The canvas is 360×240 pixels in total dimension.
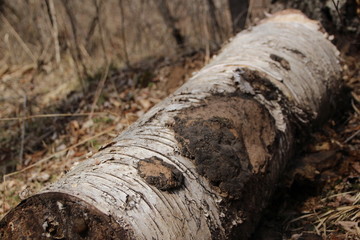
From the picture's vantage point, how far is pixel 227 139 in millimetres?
2211

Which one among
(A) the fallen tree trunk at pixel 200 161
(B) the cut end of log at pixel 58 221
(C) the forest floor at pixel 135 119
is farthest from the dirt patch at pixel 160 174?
(C) the forest floor at pixel 135 119

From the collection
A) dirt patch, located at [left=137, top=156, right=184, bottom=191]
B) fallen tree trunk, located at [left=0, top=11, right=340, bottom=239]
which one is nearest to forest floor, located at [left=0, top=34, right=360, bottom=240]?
fallen tree trunk, located at [left=0, top=11, right=340, bottom=239]

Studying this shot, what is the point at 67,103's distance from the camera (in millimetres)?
4980

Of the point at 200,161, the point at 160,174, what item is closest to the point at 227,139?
the point at 200,161

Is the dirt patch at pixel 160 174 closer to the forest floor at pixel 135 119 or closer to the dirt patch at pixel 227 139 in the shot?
the dirt patch at pixel 227 139

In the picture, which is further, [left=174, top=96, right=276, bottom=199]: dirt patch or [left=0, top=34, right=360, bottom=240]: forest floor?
[left=0, top=34, right=360, bottom=240]: forest floor

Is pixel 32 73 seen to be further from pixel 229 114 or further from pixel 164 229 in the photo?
pixel 164 229


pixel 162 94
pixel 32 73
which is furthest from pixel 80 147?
pixel 32 73

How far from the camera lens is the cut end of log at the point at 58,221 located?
1618 mm

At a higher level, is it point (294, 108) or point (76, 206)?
point (294, 108)

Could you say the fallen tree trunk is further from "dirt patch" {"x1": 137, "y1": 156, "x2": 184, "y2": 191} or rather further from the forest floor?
the forest floor

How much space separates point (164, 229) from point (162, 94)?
304cm

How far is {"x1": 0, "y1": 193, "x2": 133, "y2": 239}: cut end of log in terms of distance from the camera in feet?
5.31

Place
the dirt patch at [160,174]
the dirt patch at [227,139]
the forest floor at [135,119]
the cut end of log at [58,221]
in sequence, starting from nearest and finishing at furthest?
1. the cut end of log at [58,221]
2. the dirt patch at [160,174]
3. the dirt patch at [227,139]
4. the forest floor at [135,119]
